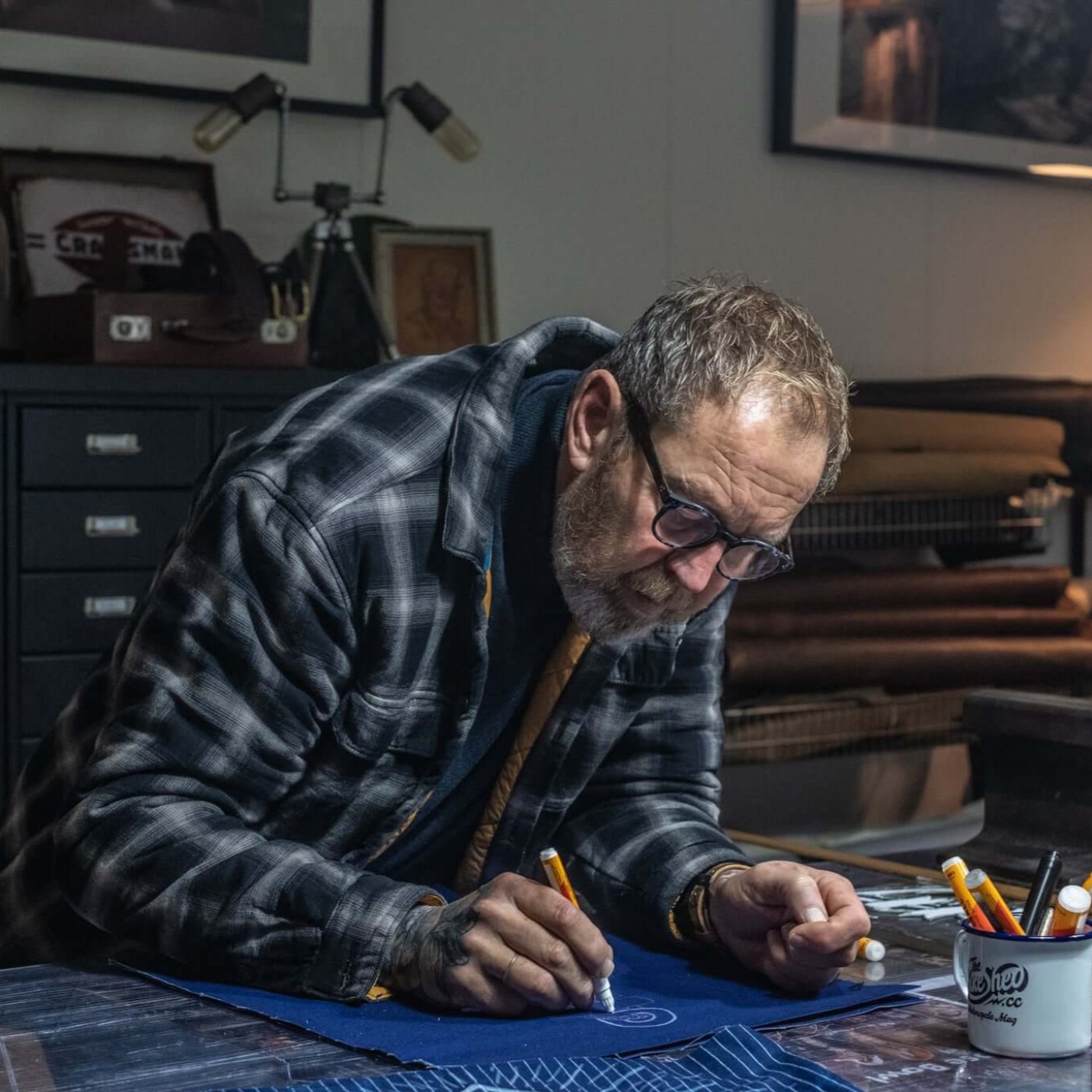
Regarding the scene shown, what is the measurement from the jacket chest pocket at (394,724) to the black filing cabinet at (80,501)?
5.02 feet

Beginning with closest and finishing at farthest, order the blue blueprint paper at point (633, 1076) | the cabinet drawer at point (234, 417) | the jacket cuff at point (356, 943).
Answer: the blue blueprint paper at point (633, 1076) → the jacket cuff at point (356, 943) → the cabinet drawer at point (234, 417)

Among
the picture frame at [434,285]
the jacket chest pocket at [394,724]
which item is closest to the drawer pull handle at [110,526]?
the picture frame at [434,285]

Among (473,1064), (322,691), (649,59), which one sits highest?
(649,59)

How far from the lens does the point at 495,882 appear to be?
1.43 m

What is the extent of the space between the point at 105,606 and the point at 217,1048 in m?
1.98

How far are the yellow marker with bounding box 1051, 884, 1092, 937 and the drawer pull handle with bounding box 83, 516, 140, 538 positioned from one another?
7.27 ft

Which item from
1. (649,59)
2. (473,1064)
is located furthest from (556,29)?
(473,1064)

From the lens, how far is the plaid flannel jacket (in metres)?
1.50

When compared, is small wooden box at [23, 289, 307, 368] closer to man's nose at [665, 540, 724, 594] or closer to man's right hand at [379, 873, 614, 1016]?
man's nose at [665, 540, 724, 594]

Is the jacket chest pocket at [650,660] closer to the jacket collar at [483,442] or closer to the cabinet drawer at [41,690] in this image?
the jacket collar at [483,442]

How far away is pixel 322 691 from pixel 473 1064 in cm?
47

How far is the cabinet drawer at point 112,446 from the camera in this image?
3.10 metres

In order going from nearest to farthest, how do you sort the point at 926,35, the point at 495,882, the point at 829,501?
1. the point at 495,882
2. the point at 829,501
3. the point at 926,35

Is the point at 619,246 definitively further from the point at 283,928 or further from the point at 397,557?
the point at 283,928
